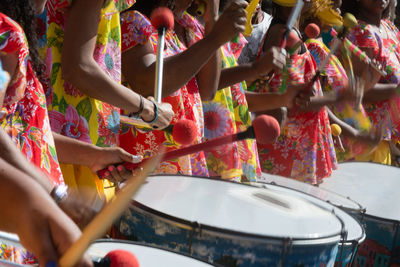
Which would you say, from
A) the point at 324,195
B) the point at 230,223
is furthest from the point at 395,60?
the point at 230,223

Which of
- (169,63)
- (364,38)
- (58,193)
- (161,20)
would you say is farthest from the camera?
(364,38)

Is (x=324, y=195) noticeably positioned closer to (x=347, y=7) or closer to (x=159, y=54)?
(x=159, y=54)

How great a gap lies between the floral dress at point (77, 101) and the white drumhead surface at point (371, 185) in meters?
1.48

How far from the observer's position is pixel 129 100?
6.22 ft

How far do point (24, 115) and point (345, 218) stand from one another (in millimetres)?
1286

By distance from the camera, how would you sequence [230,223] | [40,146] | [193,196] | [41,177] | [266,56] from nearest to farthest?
[41,177] < [40,146] < [230,223] < [193,196] < [266,56]

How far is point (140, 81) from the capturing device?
2205 millimetres

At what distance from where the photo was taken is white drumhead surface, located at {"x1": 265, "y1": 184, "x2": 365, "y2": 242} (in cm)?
214

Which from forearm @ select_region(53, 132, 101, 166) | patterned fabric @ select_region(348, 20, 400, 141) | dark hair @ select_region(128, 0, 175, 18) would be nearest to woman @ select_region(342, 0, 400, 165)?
patterned fabric @ select_region(348, 20, 400, 141)

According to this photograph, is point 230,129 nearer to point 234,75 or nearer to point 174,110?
point 234,75

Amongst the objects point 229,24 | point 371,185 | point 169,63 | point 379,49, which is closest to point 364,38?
point 379,49

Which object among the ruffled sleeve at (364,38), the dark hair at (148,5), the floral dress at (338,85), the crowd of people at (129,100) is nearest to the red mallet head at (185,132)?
the crowd of people at (129,100)

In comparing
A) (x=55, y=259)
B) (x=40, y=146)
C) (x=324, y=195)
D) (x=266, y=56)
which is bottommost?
(x=324, y=195)

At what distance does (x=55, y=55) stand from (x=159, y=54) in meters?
0.32
